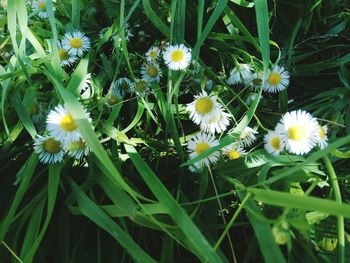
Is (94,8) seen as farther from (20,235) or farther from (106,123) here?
(20,235)

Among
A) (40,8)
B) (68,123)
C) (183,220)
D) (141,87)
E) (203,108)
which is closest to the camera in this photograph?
(183,220)

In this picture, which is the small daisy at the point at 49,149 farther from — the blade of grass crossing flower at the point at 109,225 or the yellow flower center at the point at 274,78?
the yellow flower center at the point at 274,78

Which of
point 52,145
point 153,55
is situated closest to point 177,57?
point 153,55

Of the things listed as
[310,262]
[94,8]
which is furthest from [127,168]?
[94,8]

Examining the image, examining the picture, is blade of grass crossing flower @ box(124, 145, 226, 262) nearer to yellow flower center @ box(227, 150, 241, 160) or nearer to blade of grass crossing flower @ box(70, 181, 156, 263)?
blade of grass crossing flower @ box(70, 181, 156, 263)

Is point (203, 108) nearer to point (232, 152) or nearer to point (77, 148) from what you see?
point (232, 152)

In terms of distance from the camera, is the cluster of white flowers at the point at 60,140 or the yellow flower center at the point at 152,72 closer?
the cluster of white flowers at the point at 60,140

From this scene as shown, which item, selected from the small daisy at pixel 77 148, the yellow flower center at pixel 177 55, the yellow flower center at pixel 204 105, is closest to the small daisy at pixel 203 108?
the yellow flower center at pixel 204 105
